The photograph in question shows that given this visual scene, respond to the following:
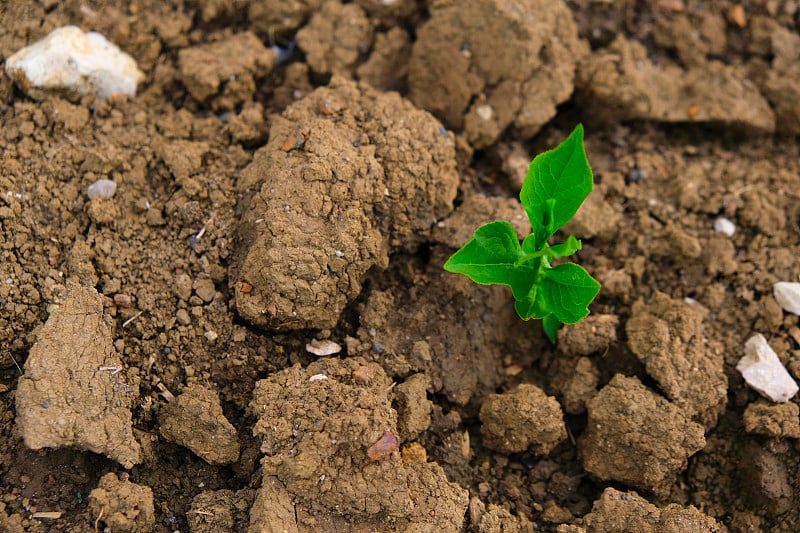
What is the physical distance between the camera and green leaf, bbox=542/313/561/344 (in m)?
2.62

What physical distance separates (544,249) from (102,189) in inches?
67.5

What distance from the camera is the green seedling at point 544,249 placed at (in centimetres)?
219

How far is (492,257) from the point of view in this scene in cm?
232

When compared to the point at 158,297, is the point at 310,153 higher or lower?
higher

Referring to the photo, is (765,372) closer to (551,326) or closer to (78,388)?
(551,326)

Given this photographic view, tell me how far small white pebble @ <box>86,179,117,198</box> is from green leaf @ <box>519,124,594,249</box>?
159 centimetres

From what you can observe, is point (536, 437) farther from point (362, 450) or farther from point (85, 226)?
point (85, 226)

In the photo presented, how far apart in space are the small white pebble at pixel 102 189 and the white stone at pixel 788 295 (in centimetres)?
275

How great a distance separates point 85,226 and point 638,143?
2481 millimetres

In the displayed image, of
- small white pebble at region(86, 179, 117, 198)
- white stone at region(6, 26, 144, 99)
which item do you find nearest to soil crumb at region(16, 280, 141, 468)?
small white pebble at region(86, 179, 117, 198)

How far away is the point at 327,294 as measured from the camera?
8.09 feet

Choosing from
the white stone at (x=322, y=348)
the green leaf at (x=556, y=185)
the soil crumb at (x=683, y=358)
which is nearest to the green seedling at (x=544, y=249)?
the green leaf at (x=556, y=185)

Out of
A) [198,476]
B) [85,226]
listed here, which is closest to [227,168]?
[85,226]

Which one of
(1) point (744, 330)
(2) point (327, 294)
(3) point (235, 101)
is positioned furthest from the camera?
(3) point (235, 101)
